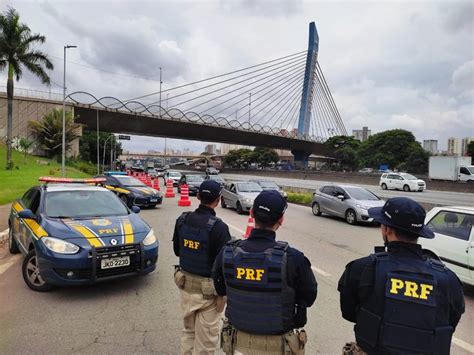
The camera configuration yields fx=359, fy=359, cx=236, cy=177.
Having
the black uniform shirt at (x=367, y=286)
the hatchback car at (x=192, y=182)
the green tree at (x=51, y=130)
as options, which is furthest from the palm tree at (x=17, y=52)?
the black uniform shirt at (x=367, y=286)

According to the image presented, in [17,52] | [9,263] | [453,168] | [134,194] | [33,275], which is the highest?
[17,52]

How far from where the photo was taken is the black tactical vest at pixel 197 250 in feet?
10.2

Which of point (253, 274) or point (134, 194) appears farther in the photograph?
point (134, 194)

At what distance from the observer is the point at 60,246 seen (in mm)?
4762

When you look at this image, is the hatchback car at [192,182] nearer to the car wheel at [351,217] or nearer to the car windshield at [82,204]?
the car wheel at [351,217]

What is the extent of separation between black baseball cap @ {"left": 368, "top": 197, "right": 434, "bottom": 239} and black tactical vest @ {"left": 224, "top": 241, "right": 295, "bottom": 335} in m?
0.62

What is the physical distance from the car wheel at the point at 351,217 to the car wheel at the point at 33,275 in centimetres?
989

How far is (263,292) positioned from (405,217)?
3.01ft

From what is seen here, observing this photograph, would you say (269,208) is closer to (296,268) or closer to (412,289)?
(296,268)

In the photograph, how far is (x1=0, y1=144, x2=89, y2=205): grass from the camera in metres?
17.6

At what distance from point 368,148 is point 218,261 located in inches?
2843

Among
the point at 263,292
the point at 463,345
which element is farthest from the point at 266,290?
the point at 463,345

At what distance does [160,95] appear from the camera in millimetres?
68438

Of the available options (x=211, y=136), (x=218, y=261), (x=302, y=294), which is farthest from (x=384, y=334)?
(x=211, y=136)
